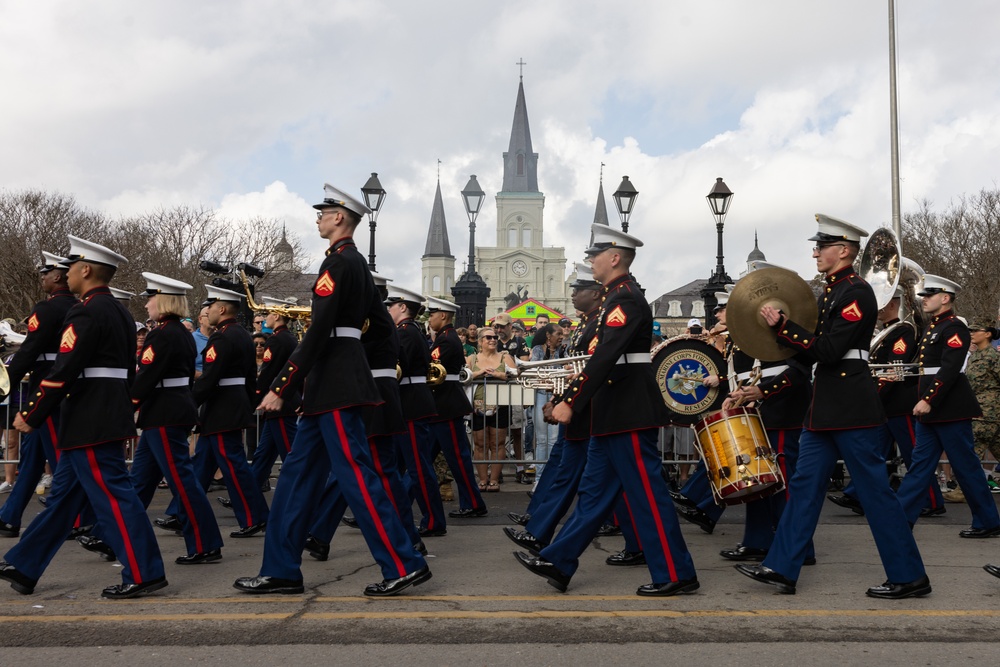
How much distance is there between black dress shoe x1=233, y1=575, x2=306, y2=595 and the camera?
6.06 metres

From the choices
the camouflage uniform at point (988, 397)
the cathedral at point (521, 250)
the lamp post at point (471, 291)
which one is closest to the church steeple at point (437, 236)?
the cathedral at point (521, 250)

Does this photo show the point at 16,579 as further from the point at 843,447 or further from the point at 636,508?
the point at 843,447

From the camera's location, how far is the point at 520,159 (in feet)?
463

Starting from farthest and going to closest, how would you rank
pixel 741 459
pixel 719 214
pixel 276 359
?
pixel 719 214 < pixel 276 359 < pixel 741 459

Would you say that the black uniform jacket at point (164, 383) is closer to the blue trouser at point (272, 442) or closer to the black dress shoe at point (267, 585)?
the black dress shoe at point (267, 585)

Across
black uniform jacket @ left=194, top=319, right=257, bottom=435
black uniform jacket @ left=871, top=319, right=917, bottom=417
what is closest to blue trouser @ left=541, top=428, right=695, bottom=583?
black uniform jacket @ left=194, top=319, right=257, bottom=435

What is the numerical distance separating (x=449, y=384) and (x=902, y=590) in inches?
176

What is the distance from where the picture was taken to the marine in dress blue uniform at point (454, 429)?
934cm

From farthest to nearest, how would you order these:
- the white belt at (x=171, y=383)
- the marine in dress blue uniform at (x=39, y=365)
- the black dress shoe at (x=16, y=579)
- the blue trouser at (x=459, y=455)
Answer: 1. the blue trouser at (x=459, y=455)
2. the marine in dress blue uniform at (x=39, y=365)
3. the white belt at (x=171, y=383)
4. the black dress shoe at (x=16, y=579)

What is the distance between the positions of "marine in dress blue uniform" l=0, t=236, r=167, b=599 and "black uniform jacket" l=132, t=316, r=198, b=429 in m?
0.96

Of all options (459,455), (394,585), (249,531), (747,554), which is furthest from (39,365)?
(747,554)

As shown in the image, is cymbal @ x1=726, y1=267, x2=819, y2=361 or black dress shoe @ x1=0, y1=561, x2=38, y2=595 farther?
cymbal @ x1=726, y1=267, x2=819, y2=361

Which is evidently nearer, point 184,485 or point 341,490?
point 341,490

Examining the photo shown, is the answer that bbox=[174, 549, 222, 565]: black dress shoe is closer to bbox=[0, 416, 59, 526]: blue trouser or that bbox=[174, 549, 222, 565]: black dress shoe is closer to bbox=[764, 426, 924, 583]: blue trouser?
bbox=[0, 416, 59, 526]: blue trouser
